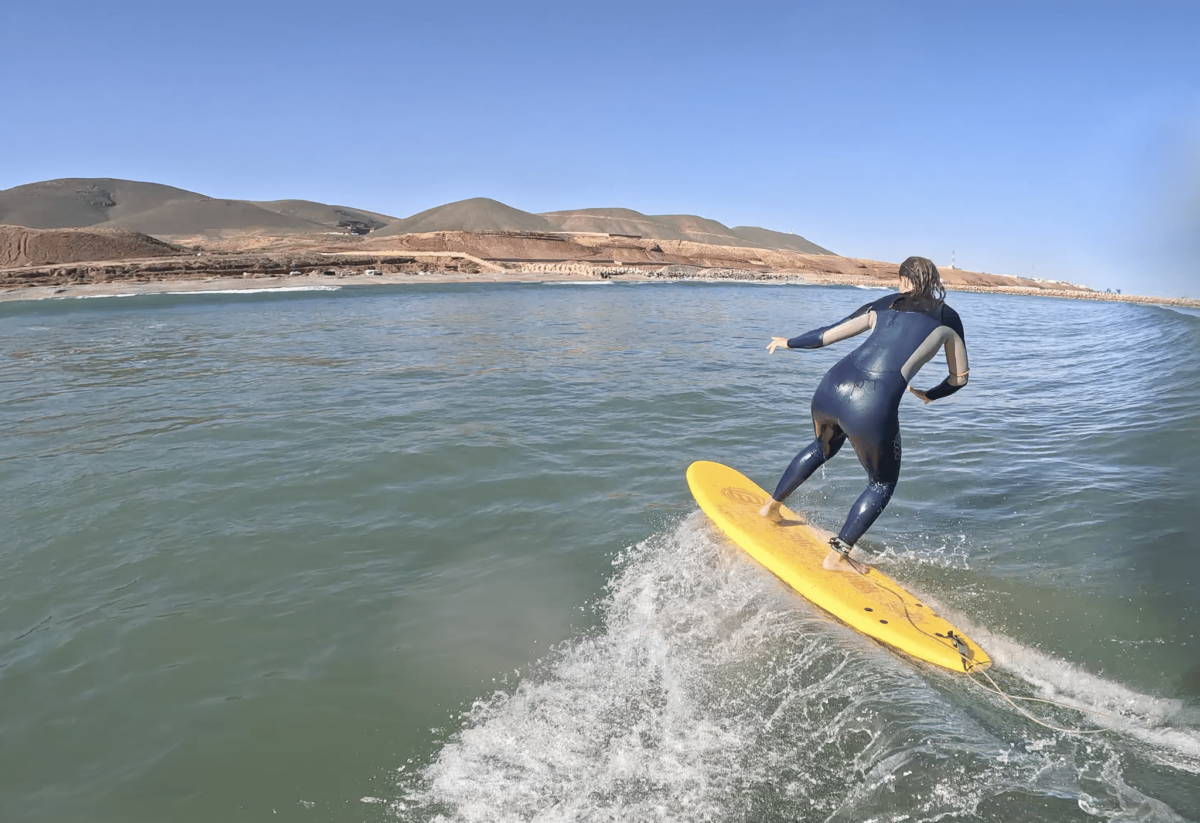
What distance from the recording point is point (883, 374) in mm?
4223

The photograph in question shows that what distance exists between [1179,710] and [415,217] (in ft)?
474

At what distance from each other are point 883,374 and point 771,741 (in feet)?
7.97

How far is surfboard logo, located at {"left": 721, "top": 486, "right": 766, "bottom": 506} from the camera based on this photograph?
Result: 18.5ft

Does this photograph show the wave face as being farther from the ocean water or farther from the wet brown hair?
the wet brown hair

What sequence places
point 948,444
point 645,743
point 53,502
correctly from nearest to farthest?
point 645,743 → point 53,502 → point 948,444

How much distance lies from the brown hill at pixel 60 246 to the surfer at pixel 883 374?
199 feet

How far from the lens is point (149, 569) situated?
484 cm

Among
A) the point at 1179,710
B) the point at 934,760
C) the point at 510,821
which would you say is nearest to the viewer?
the point at 510,821

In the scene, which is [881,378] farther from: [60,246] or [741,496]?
[60,246]

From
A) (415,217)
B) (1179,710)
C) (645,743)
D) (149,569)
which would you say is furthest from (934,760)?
(415,217)

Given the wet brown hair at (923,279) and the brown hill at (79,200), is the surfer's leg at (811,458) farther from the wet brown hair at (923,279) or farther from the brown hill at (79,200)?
the brown hill at (79,200)

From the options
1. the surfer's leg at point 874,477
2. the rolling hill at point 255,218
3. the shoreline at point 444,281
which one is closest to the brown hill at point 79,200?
the rolling hill at point 255,218

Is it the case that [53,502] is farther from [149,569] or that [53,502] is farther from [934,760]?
[934,760]

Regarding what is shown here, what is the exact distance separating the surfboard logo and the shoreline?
4082 centimetres
